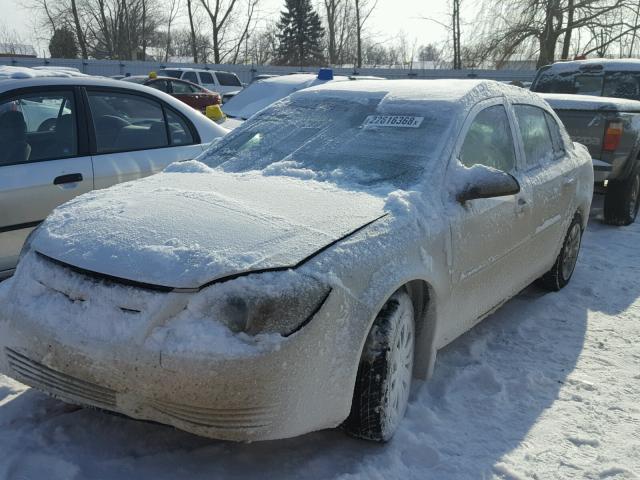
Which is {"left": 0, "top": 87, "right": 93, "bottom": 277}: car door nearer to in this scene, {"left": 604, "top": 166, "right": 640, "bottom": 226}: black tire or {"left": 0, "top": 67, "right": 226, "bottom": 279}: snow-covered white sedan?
{"left": 0, "top": 67, "right": 226, "bottom": 279}: snow-covered white sedan

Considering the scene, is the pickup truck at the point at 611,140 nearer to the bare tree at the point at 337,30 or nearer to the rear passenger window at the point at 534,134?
the rear passenger window at the point at 534,134

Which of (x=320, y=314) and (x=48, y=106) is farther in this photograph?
(x=48, y=106)

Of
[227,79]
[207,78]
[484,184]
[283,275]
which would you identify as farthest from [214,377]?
[227,79]

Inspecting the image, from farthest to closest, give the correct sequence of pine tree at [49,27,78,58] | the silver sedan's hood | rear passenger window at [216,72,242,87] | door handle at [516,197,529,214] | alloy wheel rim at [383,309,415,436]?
pine tree at [49,27,78,58], rear passenger window at [216,72,242,87], door handle at [516,197,529,214], alloy wheel rim at [383,309,415,436], the silver sedan's hood

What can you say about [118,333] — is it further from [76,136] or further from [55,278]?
[76,136]

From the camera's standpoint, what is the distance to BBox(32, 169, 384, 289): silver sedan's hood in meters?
2.20

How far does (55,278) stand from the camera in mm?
2336

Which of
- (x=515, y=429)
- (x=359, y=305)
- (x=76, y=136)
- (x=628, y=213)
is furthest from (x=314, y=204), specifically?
(x=628, y=213)

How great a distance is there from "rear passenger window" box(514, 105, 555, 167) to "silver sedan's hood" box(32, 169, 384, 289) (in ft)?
5.43

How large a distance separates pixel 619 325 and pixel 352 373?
2.74 m

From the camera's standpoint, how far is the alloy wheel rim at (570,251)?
4.81 m

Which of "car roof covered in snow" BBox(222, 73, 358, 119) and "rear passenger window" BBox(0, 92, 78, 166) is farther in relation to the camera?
"car roof covered in snow" BBox(222, 73, 358, 119)

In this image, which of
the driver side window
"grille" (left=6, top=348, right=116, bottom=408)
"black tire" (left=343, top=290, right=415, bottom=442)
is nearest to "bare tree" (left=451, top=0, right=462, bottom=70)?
the driver side window

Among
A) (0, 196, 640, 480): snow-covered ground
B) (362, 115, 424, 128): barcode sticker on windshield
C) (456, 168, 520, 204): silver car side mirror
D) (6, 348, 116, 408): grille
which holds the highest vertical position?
(362, 115, 424, 128): barcode sticker on windshield
